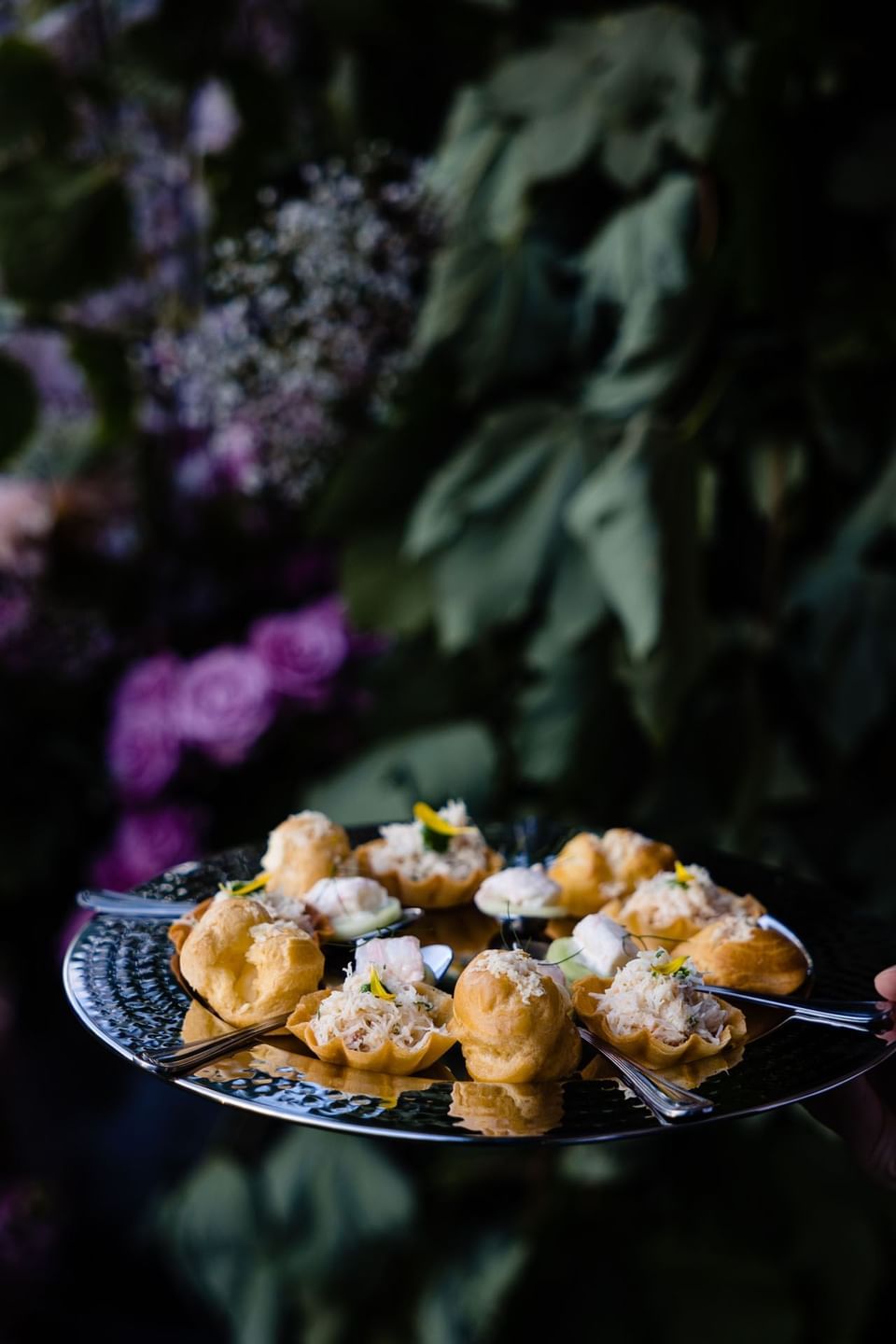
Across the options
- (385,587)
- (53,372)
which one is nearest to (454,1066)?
(385,587)

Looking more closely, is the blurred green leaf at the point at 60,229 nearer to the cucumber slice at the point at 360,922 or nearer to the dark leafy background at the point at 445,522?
the dark leafy background at the point at 445,522

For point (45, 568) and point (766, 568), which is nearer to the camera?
point (766, 568)

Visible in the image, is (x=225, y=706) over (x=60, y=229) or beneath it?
beneath

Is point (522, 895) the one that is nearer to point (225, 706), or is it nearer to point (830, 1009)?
point (830, 1009)

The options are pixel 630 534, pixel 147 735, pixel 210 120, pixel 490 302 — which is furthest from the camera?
pixel 210 120

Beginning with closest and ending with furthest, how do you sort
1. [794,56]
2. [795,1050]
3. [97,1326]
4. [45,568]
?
[795,1050] < [794,56] < [45,568] < [97,1326]

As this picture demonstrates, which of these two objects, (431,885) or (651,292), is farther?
(651,292)

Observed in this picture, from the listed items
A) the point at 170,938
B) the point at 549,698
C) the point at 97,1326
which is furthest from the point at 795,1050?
the point at 97,1326

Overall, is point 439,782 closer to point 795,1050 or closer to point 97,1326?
point 795,1050
